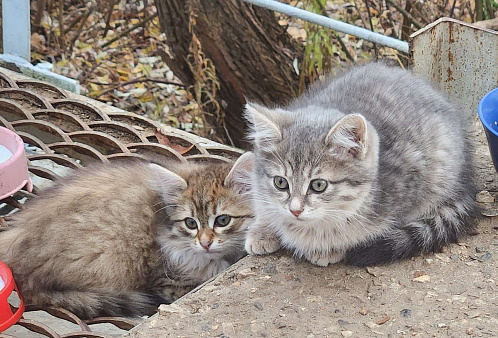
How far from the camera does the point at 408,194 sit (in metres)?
2.70

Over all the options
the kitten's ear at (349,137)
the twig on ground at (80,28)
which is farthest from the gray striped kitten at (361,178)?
the twig on ground at (80,28)

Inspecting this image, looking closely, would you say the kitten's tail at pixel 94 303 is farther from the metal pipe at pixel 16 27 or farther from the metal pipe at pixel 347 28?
the metal pipe at pixel 16 27

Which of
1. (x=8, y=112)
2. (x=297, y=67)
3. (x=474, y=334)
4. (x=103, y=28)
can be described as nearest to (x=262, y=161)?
(x=474, y=334)

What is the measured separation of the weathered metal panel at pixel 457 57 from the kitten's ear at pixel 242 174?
1087 millimetres

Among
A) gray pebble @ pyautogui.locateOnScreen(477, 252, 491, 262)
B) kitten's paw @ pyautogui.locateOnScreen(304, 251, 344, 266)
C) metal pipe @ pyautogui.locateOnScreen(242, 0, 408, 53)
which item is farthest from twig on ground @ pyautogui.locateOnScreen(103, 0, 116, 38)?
gray pebble @ pyautogui.locateOnScreen(477, 252, 491, 262)

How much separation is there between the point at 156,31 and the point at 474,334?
5300mm

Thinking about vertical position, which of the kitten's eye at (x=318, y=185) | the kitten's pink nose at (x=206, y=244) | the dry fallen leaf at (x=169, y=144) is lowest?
the kitten's pink nose at (x=206, y=244)

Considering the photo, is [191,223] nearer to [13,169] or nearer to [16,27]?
[13,169]

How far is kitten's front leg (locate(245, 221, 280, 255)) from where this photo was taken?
9.38 ft

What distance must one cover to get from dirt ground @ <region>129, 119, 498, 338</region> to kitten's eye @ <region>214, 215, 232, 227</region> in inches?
12.3

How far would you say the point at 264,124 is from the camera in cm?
264

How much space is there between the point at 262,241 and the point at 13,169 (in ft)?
3.63

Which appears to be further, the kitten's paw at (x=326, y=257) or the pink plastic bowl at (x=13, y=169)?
the pink plastic bowl at (x=13, y=169)

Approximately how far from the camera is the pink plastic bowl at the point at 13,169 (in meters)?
3.20
